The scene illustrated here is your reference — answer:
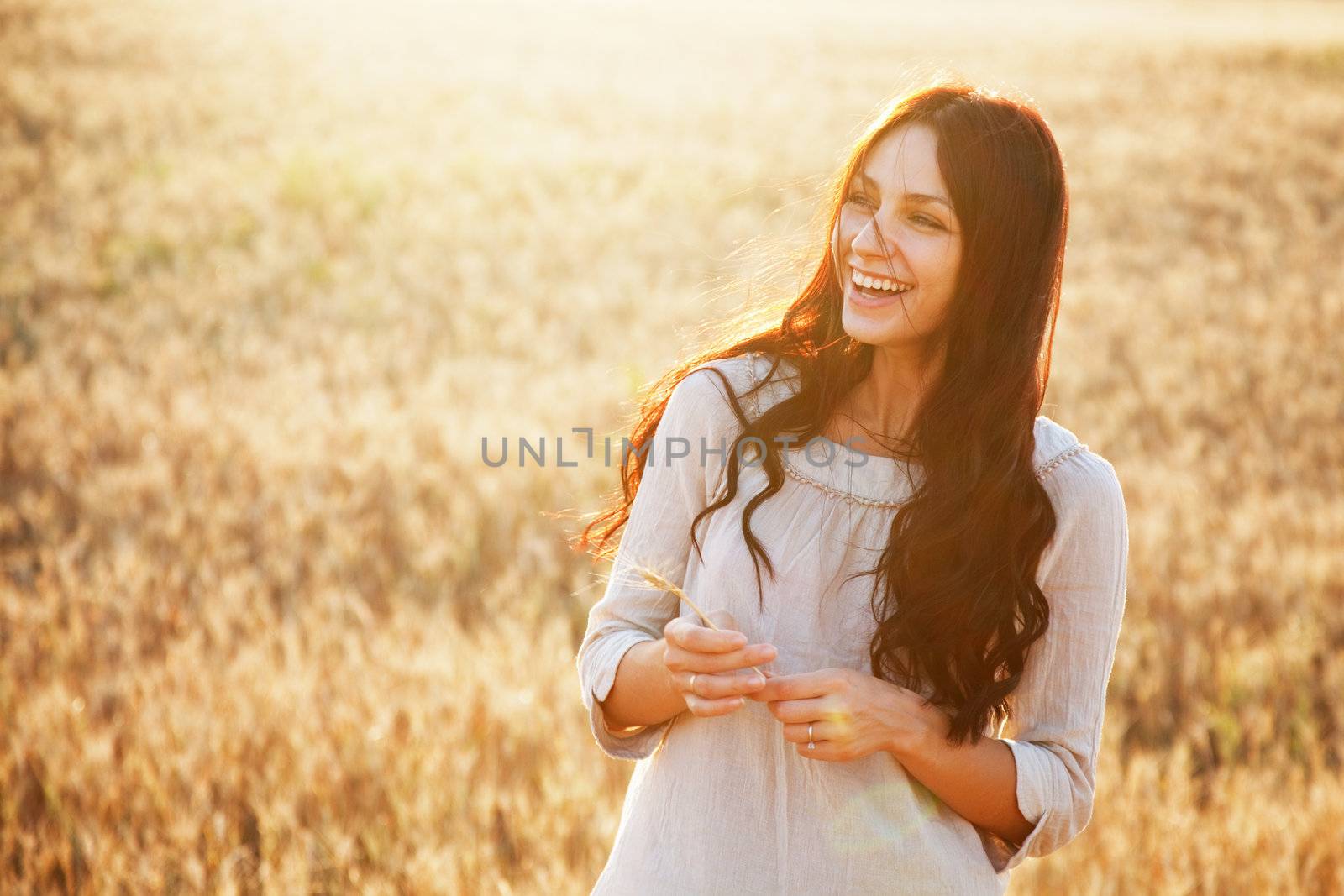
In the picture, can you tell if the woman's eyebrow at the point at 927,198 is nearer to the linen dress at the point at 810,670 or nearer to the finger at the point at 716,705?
the linen dress at the point at 810,670

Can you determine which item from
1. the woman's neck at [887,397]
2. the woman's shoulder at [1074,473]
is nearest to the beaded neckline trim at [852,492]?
the woman's shoulder at [1074,473]

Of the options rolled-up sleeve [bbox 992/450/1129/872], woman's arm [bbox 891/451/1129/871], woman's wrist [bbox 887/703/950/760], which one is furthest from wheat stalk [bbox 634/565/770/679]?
rolled-up sleeve [bbox 992/450/1129/872]

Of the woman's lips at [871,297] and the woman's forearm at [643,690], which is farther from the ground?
the woman's lips at [871,297]

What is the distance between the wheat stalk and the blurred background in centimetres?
68

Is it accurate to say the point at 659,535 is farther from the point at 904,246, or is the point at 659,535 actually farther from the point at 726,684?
the point at 904,246

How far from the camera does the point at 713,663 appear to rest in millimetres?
1475

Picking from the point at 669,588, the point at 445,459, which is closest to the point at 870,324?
the point at 669,588

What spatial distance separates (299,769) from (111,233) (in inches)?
311

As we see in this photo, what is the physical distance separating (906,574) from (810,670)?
0.69ft

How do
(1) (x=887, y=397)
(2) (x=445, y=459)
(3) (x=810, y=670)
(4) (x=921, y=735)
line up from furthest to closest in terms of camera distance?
(2) (x=445, y=459) → (1) (x=887, y=397) → (3) (x=810, y=670) → (4) (x=921, y=735)

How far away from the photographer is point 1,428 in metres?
5.43

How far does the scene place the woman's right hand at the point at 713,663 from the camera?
4.78 feet

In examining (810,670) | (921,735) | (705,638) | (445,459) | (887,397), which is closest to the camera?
(705,638)

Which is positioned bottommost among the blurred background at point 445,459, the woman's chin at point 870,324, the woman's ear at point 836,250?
the blurred background at point 445,459
